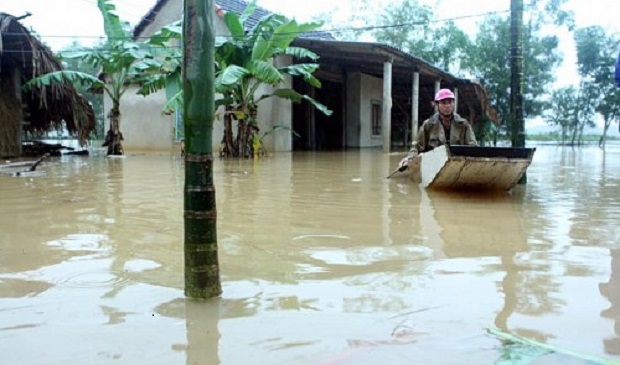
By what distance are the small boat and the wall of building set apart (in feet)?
49.4

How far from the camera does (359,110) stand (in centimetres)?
2238

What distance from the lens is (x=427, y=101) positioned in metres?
27.0

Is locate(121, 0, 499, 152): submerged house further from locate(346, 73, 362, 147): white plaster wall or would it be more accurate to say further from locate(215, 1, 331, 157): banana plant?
locate(215, 1, 331, 157): banana plant

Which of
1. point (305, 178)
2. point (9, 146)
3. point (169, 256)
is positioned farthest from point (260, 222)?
point (9, 146)

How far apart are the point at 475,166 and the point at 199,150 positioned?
15.6 ft

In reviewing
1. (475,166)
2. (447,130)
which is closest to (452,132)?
(447,130)

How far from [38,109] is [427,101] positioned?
16.3 meters

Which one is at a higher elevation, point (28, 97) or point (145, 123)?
point (28, 97)

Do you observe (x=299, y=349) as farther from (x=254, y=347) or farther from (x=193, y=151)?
(x=193, y=151)

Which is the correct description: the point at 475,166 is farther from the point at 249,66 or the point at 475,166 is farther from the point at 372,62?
the point at 372,62

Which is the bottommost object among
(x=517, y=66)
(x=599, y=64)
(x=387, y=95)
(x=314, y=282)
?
(x=314, y=282)

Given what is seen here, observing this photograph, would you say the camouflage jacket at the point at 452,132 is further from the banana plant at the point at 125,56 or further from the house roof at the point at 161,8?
the house roof at the point at 161,8

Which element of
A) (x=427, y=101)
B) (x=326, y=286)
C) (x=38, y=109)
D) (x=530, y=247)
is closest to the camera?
(x=326, y=286)

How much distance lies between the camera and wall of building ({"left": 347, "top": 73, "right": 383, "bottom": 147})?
73.0 feet
